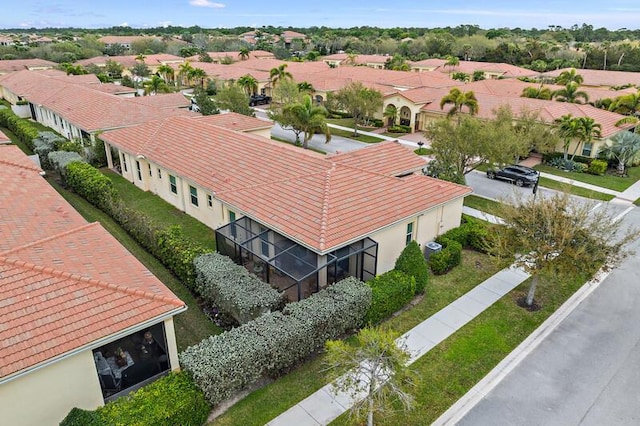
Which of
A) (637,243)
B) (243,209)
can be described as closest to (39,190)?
(243,209)

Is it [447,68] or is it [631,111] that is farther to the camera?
[447,68]

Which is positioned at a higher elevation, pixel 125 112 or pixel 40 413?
pixel 125 112

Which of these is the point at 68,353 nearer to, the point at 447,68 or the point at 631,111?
the point at 631,111

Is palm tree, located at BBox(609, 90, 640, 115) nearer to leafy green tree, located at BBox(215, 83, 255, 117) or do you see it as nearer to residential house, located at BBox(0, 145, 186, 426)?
leafy green tree, located at BBox(215, 83, 255, 117)

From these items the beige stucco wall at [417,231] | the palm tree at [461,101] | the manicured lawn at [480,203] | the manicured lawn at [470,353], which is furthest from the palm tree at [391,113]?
the manicured lawn at [470,353]

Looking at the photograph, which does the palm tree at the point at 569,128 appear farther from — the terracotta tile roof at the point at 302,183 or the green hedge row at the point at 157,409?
the green hedge row at the point at 157,409

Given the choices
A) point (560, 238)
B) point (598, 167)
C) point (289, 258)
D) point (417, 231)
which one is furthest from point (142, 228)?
point (598, 167)
